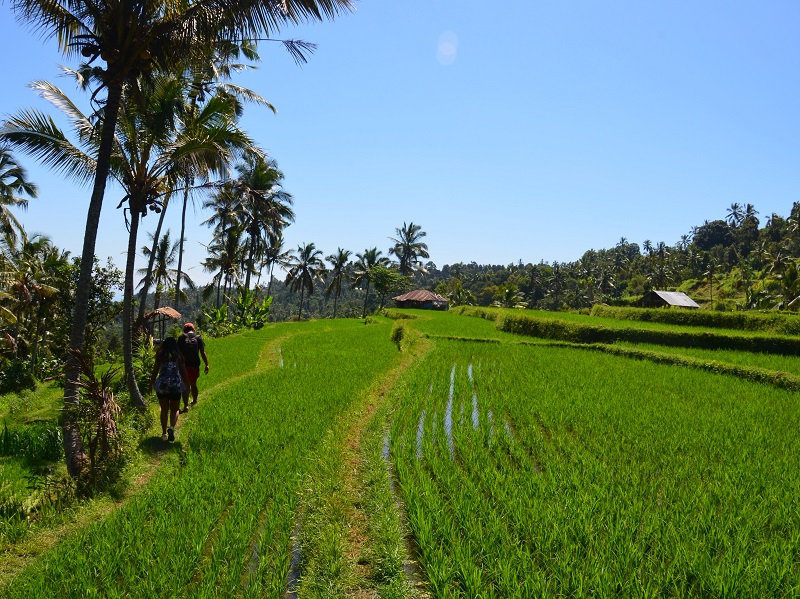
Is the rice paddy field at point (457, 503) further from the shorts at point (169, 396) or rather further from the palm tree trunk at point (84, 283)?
the palm tree trunk at point (84, 283)

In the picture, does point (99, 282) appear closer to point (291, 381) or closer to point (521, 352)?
point (291, 381)

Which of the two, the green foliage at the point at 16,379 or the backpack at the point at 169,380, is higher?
the backpack at the point at 169,380

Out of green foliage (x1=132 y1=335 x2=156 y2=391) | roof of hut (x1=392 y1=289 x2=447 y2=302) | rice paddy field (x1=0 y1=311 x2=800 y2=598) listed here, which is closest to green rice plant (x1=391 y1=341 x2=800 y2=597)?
rice paddy field (x1=0 y1=311 x2=800 y2=598)

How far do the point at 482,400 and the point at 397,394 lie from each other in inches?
70.6

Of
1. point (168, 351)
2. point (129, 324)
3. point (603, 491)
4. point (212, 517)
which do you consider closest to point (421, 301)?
point (129, 324)

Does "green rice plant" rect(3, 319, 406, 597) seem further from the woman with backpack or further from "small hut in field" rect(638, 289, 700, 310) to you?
"small hut in field" rect(638, 289, 700, 310)

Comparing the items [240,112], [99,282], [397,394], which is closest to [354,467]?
[397,394]

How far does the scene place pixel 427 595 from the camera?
3.56m

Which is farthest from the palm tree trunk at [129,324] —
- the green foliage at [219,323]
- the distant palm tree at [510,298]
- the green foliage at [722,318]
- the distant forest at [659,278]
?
the distant palm tree at [510,298]

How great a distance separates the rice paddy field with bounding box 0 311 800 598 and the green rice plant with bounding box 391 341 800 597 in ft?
0.08

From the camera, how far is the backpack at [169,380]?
682 cm

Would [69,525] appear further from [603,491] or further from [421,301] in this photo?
[421,301]

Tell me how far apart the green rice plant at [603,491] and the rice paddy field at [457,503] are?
0.08 ft

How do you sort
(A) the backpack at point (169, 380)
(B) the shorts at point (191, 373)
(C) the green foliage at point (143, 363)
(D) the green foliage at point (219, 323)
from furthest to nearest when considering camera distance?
(D) the green foliage at point (219, 323) → (C) the green foliage at point (143, 363) → (B) the shorts at point (191, 373) → (A) the backpack at point (169, 380)
